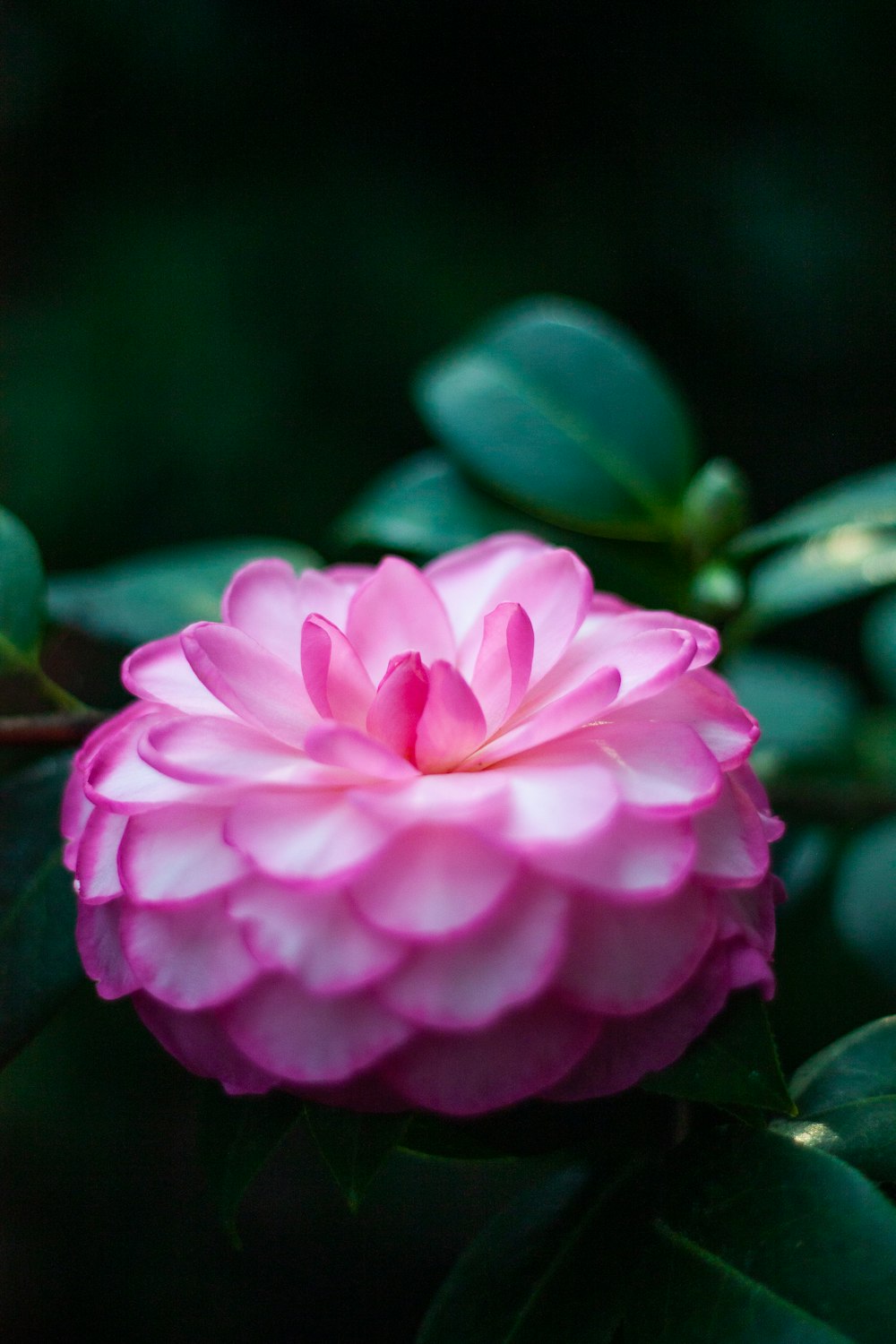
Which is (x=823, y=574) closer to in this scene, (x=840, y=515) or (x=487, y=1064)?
(x=840, y=515)

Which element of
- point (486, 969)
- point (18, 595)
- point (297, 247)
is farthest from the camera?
point (297, 247)

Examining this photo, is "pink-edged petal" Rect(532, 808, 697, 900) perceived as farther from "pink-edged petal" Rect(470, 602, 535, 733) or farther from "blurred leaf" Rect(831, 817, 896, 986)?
"blurred leaf" Rect(831, 817, 896, 986)

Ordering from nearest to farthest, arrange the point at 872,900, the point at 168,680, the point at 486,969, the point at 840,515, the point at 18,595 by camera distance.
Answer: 1. the point at 486,969
2. the point at 168,680
3. the point at 18,595
4. the point at 840,515
5. the point at 872,900

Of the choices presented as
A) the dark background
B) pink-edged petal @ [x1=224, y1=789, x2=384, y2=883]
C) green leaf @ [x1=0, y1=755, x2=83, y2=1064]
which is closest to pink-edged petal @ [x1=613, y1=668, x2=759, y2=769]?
pink-edged petal @ [x1=224, y1=789, x2=384, y2=883]

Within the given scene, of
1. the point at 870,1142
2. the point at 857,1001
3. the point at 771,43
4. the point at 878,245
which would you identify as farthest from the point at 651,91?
the point at 870,1142

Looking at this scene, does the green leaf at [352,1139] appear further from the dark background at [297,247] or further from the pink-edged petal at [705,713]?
the dark background at [297,247]

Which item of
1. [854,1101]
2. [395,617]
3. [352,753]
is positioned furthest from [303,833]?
[854,1101]

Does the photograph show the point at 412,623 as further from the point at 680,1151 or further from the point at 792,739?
the point at 792,739
